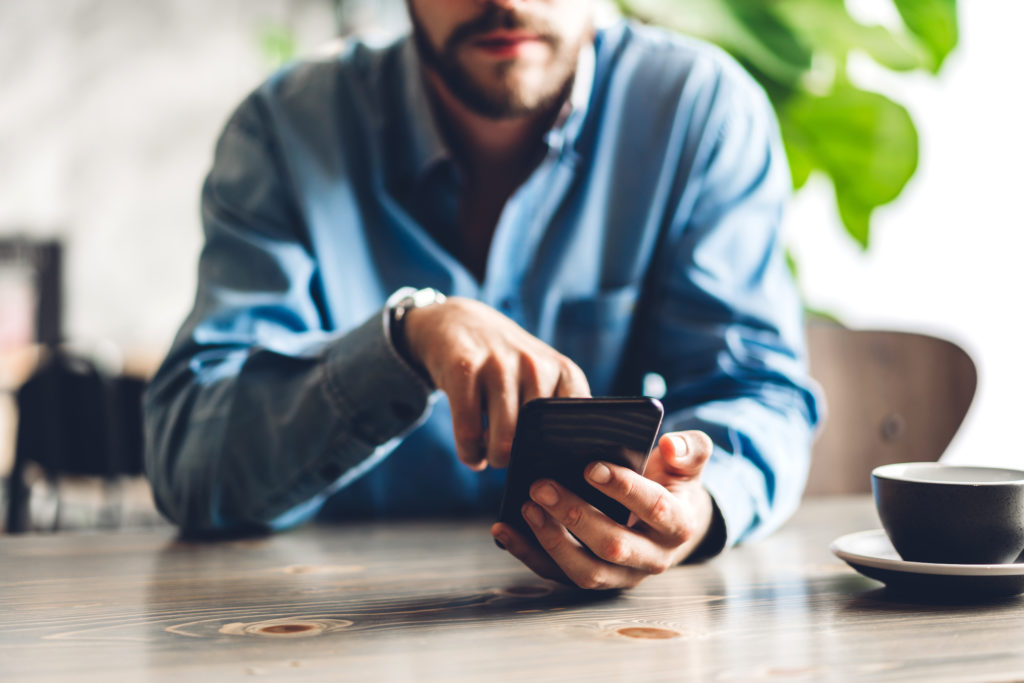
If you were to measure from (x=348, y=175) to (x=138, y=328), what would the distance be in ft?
15.5

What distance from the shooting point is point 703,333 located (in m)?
1.08

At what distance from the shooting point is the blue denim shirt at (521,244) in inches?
41.0

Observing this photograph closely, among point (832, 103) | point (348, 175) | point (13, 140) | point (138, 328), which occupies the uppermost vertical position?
point (13, 140)

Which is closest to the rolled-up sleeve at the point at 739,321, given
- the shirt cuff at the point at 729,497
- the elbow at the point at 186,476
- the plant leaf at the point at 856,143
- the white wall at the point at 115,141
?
the shirt cuff at the point at 729,497

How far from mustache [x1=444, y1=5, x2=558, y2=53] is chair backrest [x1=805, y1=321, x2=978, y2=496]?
1.86 feet

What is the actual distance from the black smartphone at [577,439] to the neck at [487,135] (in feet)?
2.26

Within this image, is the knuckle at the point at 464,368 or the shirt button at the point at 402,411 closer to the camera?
the knuckle at the point at 464,368

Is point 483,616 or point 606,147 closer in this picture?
point 483,616

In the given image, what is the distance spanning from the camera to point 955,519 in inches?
24.5

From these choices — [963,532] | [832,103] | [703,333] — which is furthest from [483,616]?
[832,103]

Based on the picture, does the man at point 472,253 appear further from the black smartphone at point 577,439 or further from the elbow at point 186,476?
the black smartphone at point 577,439

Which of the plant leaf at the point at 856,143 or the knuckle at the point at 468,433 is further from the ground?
the plant leaf at the point at 856,143

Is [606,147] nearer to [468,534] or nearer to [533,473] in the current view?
[468,534]

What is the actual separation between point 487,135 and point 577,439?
0.72 meters
